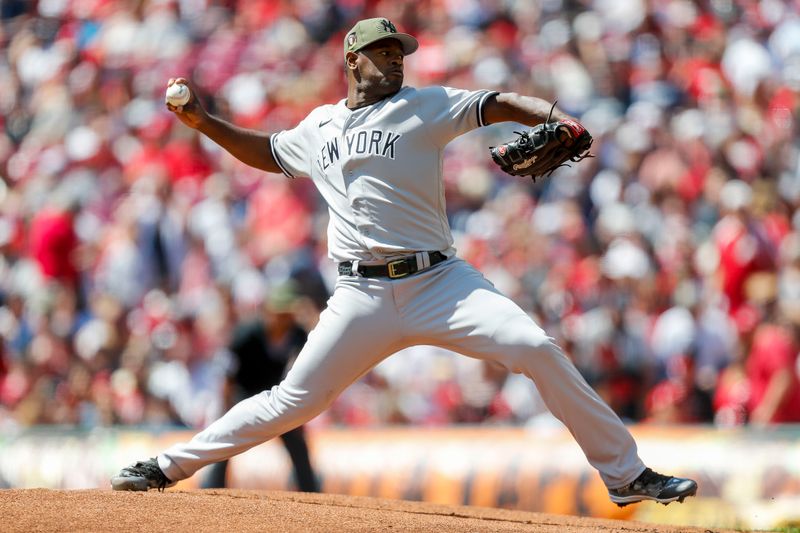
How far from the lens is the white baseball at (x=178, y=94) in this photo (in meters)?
6.13

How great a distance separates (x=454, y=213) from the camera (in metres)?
11.7

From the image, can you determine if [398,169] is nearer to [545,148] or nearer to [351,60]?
[351,60]

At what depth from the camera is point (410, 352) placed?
10.4 m

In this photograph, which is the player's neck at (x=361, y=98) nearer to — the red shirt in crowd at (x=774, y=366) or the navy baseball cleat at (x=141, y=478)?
the navy baseball cleat at (x=141, y=478)

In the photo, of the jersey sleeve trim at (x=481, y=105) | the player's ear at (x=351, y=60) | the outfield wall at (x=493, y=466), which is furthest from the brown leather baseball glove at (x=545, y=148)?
the outfield wall at (x=493, y=466)

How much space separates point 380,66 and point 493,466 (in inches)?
146

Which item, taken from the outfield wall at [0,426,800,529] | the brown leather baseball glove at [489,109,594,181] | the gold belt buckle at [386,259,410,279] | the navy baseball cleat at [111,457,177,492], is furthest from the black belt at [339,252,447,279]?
the outfield wall at [0,426,800,529]

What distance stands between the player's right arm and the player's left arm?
48.7 inches

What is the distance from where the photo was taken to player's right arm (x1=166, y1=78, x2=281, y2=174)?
623cm

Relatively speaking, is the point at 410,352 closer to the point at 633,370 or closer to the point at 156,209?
the point at 633,370

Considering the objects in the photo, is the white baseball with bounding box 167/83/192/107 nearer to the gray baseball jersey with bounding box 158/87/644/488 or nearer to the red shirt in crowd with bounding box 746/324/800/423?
the gray baseball jersey with bounding box 158/87/644/488

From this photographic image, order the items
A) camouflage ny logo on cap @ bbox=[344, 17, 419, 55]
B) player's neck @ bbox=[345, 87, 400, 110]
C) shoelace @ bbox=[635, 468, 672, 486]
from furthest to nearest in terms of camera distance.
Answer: player's neck @ bbox=[345, 87, 400, 110], camouflage ny logo on cap @ bbox=[344, 17, 419, 55], shoelace @ bbox=[635, 468, 672, 486]

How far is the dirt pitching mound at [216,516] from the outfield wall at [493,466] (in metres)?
1.59

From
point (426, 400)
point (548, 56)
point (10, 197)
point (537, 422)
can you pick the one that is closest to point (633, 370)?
point (537, 422)
